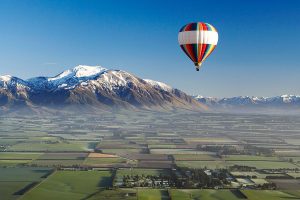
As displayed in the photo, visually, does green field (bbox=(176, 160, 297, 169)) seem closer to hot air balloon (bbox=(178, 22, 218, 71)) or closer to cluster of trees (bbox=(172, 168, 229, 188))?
cluster of trees (bbox=(172, 168, 229, 188))

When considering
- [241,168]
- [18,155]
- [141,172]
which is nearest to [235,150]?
[241,168]

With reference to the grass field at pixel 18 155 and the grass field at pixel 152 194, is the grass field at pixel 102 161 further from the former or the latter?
the grass field at pixel 152 194

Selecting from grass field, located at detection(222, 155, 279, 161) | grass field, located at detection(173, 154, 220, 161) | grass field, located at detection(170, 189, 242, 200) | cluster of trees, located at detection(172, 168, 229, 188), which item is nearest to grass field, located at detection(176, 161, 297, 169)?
grass field, located at detection(222, 155, 279, 161)

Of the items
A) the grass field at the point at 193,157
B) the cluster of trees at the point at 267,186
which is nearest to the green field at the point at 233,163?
the grass field at the point at 193,157

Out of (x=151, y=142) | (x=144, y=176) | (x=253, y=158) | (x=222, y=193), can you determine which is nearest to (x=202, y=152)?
(x=253, y=158)

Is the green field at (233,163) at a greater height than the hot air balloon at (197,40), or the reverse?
the hot air balloon at (197,40)

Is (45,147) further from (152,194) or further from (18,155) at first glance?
(152,194)
